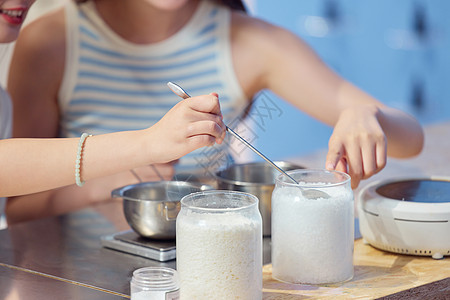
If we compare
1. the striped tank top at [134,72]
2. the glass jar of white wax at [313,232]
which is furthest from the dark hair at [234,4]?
the glass jar of white wax at [313,232]

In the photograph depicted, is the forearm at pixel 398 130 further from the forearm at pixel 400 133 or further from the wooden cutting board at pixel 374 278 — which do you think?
the wooden cutting board at pixel 374 278

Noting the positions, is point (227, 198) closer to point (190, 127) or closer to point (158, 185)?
point (190, 127)

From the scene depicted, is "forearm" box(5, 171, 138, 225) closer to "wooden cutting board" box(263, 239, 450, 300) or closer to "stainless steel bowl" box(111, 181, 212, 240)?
"stainless steel bowl" box(111, 181, 212, 240)

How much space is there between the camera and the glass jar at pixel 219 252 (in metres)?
0.91

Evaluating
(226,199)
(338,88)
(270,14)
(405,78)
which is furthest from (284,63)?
(405,78)

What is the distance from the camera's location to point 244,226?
3.01 feet

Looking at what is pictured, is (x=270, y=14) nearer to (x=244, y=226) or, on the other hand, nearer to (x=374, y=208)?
(x=374, y=208)

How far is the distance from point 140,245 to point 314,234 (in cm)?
34

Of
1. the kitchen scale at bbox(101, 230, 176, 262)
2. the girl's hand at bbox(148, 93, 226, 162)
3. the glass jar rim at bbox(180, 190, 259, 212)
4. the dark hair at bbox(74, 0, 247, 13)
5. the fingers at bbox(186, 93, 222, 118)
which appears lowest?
the kitchen scale at bbox(101, 230, 176, 262)

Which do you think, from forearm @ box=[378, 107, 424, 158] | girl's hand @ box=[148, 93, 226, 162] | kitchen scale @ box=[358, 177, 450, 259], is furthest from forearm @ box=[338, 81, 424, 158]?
girl's hand @ box=[148, 93, 226, 162]

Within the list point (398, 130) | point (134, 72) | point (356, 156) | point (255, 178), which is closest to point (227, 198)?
point (356, 156)

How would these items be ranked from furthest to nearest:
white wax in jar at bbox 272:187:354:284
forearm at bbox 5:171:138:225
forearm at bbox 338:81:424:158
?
forearm at bbox 5:171:138:225 < forearm at bbox 338:81:424:158 < white wax in jar at bbox 272:187:354:284

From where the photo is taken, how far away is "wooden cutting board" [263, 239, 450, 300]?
100 centimetres

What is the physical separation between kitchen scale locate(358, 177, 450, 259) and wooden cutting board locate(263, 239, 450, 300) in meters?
0.02
